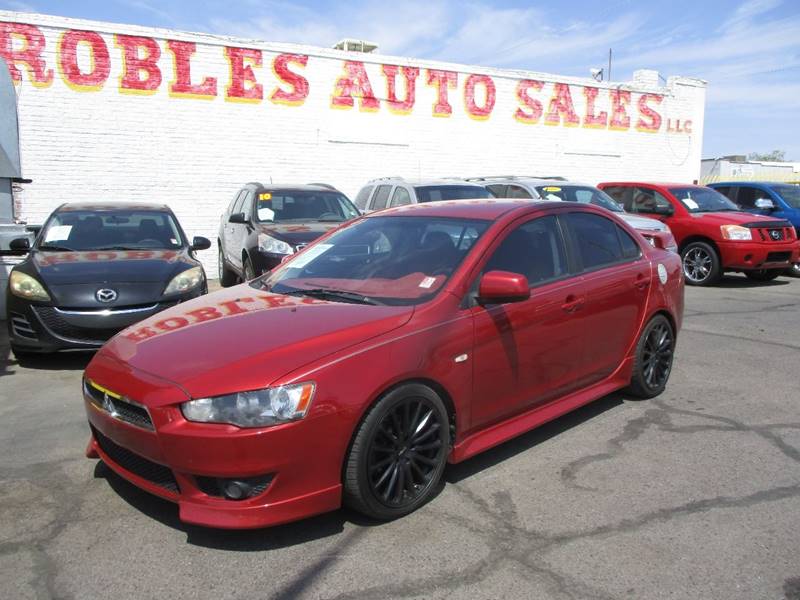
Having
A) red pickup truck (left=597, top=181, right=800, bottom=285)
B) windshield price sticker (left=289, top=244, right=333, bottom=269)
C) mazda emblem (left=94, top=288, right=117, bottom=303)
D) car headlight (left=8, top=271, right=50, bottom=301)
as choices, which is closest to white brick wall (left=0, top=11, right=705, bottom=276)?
red pickup truck (left=597, top=181, right=800, bottom=285)

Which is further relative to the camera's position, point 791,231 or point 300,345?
point 791,231

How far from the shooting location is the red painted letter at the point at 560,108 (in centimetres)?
1787

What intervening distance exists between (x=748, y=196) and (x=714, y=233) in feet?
11.5

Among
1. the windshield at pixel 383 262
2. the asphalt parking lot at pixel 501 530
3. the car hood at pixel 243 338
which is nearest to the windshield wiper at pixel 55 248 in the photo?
the asphalt parking lot at pixel 501 530

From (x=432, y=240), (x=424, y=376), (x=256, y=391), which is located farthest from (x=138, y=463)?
(x=432, y=240)

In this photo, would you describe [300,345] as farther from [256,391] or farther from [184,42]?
[184,42]

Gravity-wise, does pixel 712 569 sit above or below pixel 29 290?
below

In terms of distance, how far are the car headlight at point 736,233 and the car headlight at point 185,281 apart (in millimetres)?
9284

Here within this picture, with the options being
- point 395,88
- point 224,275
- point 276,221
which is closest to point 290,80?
point 395,88

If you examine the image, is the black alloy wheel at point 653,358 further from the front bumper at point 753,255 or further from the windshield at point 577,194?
the front bumper at point 753,255

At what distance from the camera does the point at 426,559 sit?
3201 mm

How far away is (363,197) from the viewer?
1286 centimetres

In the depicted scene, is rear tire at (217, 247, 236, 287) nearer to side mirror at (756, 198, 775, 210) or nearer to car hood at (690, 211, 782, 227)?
car hood at (690, 211, 782, 227)

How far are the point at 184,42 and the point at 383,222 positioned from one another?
10462 mm
